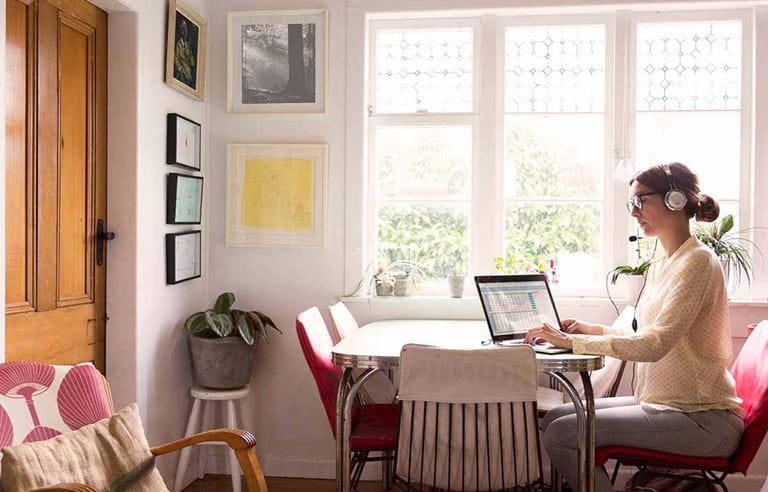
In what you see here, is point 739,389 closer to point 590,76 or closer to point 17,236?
point 590,76

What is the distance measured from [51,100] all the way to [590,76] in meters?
2.52

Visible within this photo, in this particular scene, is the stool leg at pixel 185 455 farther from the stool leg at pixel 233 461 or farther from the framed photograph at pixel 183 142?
the framed photograph at pixel 183 142

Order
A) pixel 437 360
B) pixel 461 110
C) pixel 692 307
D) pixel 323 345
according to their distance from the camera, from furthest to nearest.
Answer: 1. pixel 461 110
2. pixel 323 345
3. pixel 692 307
4. pixel 437 360

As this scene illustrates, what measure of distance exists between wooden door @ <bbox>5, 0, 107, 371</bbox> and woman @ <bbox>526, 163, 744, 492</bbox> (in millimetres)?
1711

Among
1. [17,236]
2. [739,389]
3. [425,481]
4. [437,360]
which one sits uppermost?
[17,236]

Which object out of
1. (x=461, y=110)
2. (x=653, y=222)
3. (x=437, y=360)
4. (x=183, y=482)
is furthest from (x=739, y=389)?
(x=183, y=482)

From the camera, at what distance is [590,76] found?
13.0ft

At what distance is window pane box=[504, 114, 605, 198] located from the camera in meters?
3.97

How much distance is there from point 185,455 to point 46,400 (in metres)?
1.54

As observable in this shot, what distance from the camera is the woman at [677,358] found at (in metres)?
2.65

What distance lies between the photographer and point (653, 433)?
2650 millimetres

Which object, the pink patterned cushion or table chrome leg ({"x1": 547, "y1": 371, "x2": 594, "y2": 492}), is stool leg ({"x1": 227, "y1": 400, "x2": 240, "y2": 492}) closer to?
the pink patterned cushion

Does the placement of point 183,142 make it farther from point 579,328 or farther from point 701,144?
point 701,144

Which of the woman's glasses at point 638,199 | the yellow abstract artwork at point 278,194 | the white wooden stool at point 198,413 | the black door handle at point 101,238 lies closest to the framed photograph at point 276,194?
the yellow abstract artwork at point 278,194
